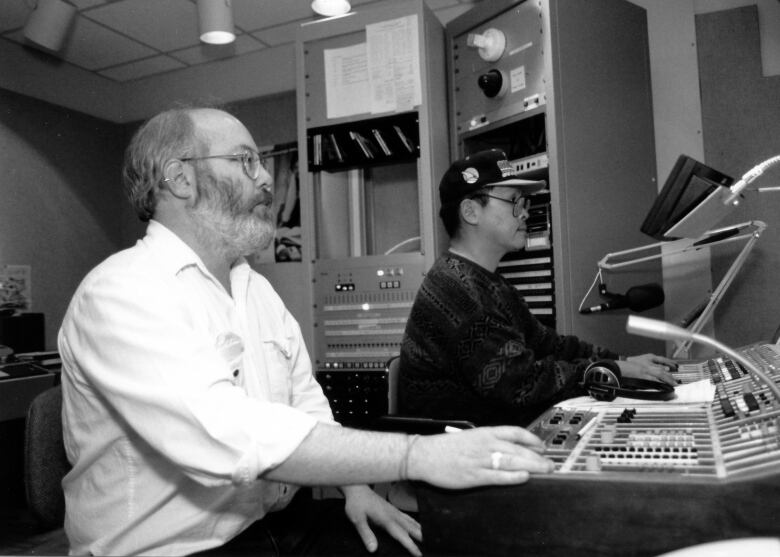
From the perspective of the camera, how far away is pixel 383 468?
2.85ft

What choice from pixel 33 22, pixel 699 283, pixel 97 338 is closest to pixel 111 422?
pixel 97 338

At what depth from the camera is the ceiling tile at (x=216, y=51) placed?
147 inches

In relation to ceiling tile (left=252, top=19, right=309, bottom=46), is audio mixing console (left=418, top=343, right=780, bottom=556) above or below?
below

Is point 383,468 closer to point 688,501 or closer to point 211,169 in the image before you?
point 688,501

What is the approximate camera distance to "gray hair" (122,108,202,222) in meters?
1.31

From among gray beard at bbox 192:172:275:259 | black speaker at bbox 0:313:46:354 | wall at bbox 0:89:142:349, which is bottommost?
Answer: black speaker at bbox 0:313:46:354

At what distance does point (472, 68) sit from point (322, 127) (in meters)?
0.62

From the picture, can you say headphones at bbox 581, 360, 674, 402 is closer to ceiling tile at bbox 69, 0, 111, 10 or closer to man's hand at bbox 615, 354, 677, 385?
man's hand at bbox 615, 354, 677, 385

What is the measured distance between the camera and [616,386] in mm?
1328

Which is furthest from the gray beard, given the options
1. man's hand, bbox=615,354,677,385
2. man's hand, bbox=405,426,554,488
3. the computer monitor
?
the computer monitor

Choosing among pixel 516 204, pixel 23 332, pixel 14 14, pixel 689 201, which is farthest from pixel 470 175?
pixel 14 14

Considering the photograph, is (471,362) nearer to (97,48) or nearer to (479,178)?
(479,178)

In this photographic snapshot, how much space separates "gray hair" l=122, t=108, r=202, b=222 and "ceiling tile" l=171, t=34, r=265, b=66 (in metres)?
2.57

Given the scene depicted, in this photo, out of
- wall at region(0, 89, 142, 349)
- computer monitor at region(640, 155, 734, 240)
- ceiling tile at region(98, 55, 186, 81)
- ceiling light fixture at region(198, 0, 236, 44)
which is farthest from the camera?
ceiling tile at region(98, 55, 186, 81)
